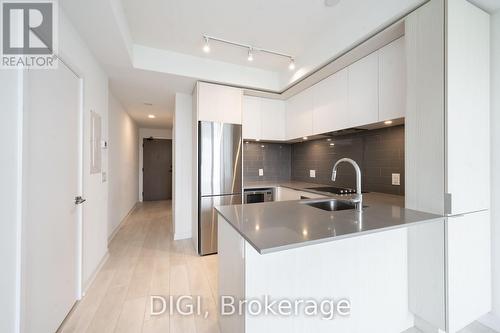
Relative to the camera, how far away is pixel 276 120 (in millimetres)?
3344

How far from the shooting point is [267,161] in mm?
3613

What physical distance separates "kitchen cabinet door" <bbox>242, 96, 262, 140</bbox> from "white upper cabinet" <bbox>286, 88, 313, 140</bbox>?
49cm

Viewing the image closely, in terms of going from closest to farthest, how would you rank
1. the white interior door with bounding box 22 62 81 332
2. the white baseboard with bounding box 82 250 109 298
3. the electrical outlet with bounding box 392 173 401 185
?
the white interior door with bounding box 22 62 81 332 < the white baseboard with bounding box 82 250 109 298 < the electrical outlet with bounding box 392 173 401 185

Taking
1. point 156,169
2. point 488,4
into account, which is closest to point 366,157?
point 488,4

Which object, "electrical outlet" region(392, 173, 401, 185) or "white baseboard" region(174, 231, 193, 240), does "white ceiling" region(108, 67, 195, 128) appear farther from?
"electrical outlet" region(392, 173, 401, 185)

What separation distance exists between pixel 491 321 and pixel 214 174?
2821mm

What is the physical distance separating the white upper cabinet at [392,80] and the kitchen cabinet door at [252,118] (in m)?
1.75

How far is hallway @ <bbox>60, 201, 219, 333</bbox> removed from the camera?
1514 mm

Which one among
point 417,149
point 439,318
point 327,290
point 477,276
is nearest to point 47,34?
point 327,290

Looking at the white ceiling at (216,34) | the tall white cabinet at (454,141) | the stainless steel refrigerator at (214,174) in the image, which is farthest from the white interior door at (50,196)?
the tall white cabinet at (454,141)

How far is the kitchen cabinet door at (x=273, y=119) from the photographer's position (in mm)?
3262

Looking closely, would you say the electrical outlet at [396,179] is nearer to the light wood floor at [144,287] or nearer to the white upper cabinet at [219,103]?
the light wood floor at [144,287]

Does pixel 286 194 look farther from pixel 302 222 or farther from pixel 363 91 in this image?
pixel 302 222
